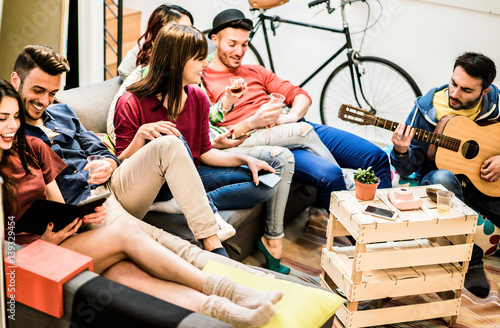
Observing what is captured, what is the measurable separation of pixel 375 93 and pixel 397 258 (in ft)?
6.91

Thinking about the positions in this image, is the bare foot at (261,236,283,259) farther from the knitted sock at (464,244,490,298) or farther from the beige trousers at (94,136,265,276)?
the knitted sock at (464,244,490,298)

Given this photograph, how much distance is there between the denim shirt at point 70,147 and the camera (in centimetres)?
201

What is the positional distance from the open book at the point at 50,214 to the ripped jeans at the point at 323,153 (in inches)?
47.0

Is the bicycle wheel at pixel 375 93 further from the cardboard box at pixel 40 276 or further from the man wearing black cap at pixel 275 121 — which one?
the cardboard box at pixel 40 276

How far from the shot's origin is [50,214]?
1.61m

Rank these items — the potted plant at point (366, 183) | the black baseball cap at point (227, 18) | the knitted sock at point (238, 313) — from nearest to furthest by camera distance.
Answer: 1. the knitted sock at point (238, 313)
2. the potted plant at point (366, 183)
3. the black baseball cap at point (227, 18)

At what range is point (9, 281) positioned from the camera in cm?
147

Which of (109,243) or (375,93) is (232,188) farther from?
(375,93)

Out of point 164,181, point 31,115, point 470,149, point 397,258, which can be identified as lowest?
point 397,258

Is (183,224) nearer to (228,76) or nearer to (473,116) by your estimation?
(228,76)

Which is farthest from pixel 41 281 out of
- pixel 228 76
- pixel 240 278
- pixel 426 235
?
pixel 228 76

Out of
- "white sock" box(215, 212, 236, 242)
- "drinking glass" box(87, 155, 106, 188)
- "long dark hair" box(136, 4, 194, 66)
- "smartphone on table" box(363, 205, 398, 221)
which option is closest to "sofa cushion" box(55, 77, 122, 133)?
"long dark hair" box(136, 4, 194, 66)

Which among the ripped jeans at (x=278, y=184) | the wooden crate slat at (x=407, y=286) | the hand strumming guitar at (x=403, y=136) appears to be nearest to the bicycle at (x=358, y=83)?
the hand strumming guitar at (x=403, y=136)

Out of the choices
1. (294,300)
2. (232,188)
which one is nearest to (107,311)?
(294,300)
